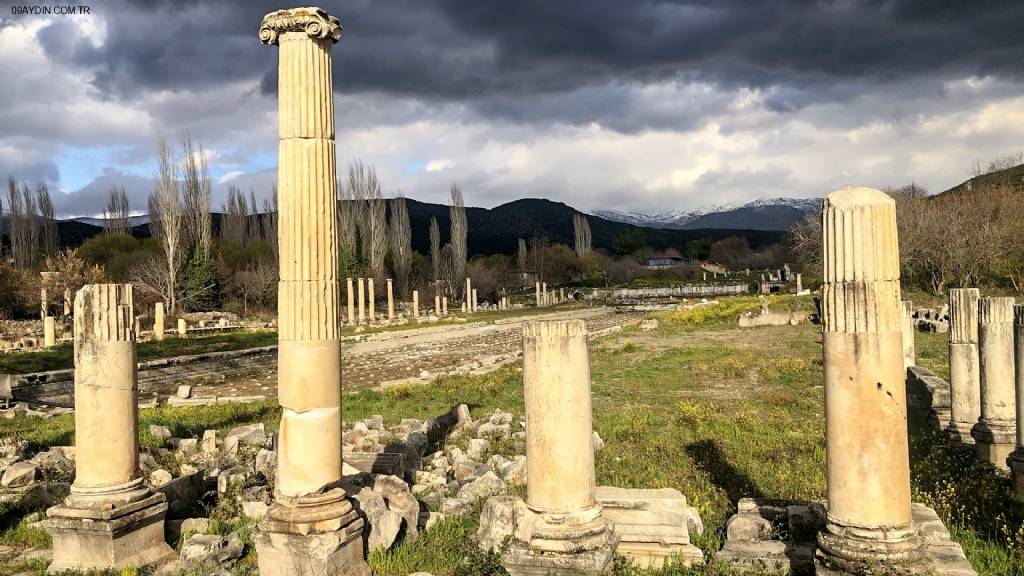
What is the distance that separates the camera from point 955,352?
34.3 ft

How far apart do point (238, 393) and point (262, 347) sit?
9.91 metres

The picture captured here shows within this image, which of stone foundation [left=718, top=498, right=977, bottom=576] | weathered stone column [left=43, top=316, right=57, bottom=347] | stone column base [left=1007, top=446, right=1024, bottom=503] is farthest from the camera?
weathered stone column [left=43, top=316, right=57, bottom=347]

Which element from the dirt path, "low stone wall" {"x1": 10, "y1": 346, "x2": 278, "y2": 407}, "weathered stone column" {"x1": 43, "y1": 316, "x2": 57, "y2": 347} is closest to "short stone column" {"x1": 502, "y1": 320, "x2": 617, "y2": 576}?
the dirt path

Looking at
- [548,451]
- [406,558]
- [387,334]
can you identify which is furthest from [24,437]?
[387,334]

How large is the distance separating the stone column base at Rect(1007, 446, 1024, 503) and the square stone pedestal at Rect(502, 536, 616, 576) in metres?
4.43

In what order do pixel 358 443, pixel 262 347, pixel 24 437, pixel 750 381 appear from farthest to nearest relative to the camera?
pixel 262 347 < pixel 750 381 < pixel 24 437 < pixel 358 443

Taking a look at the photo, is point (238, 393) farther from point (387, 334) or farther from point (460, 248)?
point (460, 248)

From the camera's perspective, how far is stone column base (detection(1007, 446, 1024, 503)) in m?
7.29

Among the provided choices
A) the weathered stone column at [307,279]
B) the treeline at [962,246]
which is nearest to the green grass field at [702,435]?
the weathered stone column at [307,279]

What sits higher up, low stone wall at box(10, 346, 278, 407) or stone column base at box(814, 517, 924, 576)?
stone column base at box(814, 517, 924, 576)

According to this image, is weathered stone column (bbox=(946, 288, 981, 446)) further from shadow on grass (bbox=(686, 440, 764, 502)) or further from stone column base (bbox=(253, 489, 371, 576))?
stone column base (bbox=(253, 489, 371, 576))

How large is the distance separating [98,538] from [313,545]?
2.28 meters

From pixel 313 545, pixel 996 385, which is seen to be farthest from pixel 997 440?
pixel 313 545

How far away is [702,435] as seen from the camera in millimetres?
11586
